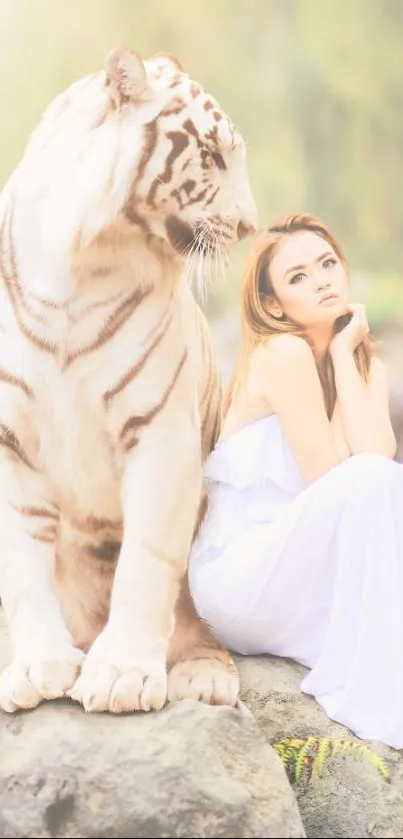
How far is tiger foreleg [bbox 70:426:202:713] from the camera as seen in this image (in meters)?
1.42

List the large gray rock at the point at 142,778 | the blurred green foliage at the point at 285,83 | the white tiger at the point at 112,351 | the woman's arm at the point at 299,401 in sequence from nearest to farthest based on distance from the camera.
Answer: the large gray rock at the point at 142,778 → the white tiger at the point at 112,351 → the woman's arm at the point at 299,401 → the blurred green foliage at the point at 285,83

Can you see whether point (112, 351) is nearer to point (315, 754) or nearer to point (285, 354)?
point (285, 354)

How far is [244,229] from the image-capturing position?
1.62 metres

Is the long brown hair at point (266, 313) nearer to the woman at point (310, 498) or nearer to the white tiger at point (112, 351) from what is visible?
the woman at point (310, 498)

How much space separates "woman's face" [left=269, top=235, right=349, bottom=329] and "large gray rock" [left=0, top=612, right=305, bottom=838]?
86 centimetres

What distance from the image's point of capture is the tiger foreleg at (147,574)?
1.42 m

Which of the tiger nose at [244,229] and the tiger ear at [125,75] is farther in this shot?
the tiger nose at [244,229]

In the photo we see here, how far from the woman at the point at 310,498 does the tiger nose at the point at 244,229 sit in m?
0.27

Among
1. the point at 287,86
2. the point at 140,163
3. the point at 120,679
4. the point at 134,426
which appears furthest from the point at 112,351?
the point at 287,86

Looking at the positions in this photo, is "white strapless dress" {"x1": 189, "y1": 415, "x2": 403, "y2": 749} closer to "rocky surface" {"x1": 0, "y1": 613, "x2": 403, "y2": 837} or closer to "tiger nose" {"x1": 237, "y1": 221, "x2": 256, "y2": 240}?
"rocky surface" {"x1": 0, "y1": 613, "x2": 403, "y2": 837}

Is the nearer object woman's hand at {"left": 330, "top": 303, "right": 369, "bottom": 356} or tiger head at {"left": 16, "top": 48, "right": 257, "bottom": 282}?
tiger head at {"left": 16, "top": 48, "right": 257, "bottom": 282}

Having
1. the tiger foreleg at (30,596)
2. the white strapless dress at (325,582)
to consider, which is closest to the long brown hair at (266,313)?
the white strapless dress at (325,582)

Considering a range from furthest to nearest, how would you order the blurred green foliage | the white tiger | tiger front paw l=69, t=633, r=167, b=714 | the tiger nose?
the blurred green foliage
the tiger nose
the white tiger
tiger front paw l=69, t=633, r=167, b=714

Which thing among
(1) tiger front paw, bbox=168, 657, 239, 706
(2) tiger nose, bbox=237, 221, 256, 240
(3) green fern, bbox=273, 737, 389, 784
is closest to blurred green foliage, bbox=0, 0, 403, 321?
(2) tiger nose, bbox=237, 221, 256, 240
